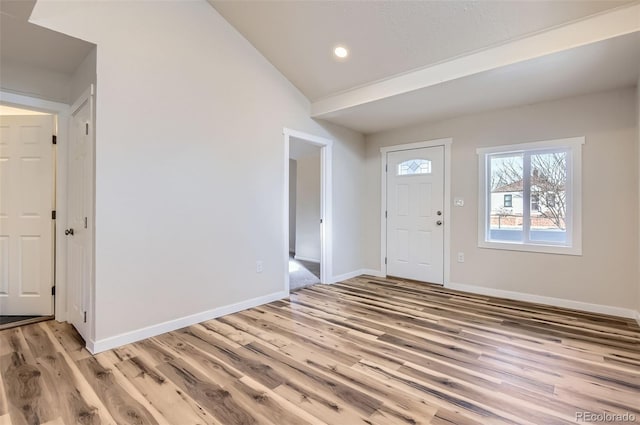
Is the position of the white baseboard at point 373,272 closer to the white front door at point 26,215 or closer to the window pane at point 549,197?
the window pane at point 549,197

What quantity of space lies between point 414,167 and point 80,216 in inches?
163

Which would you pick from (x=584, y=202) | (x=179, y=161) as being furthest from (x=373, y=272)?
(x=179, y=161)

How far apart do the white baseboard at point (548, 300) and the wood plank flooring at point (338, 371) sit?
0.17 metres

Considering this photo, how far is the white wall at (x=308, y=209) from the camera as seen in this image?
661 cm

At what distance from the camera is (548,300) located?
3637 millimetres

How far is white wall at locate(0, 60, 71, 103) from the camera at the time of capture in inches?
106

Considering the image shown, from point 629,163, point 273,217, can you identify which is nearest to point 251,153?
point 273,217

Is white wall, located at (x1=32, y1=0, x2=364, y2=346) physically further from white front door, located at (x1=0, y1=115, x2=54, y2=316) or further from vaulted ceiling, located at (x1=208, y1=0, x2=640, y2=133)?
white front door, located at (x1=0, y1=115, x2=54, y2=316)

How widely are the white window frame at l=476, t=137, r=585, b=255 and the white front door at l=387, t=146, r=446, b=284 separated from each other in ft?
1.71

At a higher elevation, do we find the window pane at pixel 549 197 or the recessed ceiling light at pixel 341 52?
the recessed ceiling light at pixel 341 52

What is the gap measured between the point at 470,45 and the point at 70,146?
393 centimetres

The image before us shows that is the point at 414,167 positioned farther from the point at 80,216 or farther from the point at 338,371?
the point at 80,216

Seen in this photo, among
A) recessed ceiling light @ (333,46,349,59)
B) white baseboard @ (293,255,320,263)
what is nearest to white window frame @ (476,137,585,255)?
recessed ceiling light @ (333,46,349,59)

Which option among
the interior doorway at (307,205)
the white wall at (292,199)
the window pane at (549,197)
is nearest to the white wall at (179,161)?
the interior doorway at (307,205)
